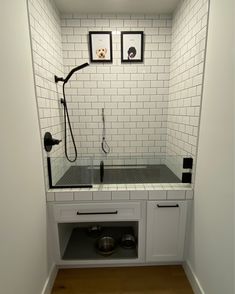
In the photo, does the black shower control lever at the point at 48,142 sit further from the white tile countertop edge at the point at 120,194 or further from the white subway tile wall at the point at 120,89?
the white subway tile wall at the point at 120,89

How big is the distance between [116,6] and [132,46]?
0.38 m

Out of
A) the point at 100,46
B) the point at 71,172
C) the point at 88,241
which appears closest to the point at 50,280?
the point at 88,241

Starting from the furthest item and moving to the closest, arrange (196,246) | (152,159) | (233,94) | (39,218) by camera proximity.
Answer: (152,159)
(196,246)
(39,218)
(233,94)

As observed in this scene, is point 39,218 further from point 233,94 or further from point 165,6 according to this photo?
point 165,6

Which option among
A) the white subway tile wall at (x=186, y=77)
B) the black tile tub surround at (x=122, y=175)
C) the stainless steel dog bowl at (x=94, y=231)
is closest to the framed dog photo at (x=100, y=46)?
the white subway tile wall at (x=186, y=77)

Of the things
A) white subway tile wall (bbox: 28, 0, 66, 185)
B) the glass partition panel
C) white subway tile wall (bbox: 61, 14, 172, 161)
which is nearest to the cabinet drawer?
the glass partition panel

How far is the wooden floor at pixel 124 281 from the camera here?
57.4 inches

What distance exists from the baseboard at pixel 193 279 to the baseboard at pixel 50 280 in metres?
1.15

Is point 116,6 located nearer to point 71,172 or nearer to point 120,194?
point 71,172

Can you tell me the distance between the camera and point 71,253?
1719mm

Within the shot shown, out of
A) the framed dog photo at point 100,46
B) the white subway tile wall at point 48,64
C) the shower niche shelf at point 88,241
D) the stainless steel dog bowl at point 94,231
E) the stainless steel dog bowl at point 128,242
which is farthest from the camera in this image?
the stainless steel dog bowl at point 94,231

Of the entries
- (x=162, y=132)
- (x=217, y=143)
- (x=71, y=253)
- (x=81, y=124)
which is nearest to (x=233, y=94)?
(x=217, y=143)

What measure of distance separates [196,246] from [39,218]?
1231mm

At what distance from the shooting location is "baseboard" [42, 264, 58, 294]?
1376mm
